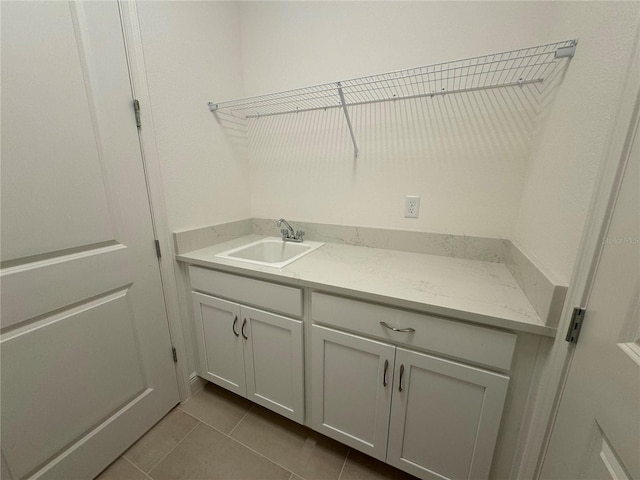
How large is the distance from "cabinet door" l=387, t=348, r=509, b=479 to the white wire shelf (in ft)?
3.45

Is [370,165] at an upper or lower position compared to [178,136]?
lower

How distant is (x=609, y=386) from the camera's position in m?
0.51

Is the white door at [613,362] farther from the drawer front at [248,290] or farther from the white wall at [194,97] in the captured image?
the white wall at [194,97]

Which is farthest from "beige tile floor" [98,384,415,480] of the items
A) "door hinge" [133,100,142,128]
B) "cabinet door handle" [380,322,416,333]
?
"door hinge" [133,100,142,128]

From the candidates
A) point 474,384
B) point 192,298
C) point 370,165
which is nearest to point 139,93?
point 192,298

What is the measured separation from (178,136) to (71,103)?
1.42 ft

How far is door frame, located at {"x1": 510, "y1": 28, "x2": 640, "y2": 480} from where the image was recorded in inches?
20.8

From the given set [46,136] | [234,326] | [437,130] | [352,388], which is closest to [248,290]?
[234,326]

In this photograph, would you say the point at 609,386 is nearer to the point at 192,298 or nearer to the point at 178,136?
the point at 192,298

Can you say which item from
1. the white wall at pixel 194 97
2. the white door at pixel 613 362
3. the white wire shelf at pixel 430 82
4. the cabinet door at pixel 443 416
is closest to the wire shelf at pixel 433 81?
the white wire shelf at pixel 430 82

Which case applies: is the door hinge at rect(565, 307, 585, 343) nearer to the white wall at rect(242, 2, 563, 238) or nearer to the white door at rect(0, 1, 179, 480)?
the white wall at rect(242, 2, 563, 238)

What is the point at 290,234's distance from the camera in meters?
1.67

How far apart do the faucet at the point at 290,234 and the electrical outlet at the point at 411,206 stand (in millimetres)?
661

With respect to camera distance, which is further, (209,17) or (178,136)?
(209,17)
